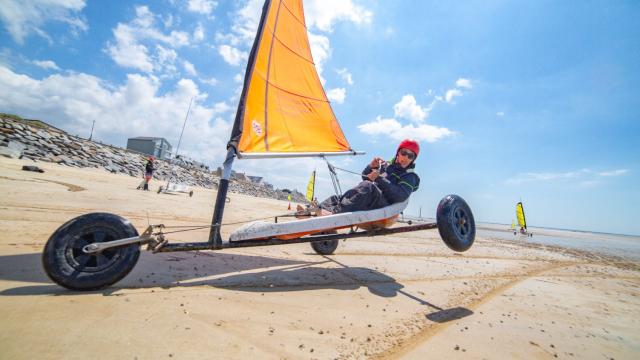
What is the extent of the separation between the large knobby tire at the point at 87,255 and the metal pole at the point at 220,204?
2.66 ft

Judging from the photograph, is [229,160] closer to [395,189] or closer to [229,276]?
[229,276]

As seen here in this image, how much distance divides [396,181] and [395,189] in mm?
312

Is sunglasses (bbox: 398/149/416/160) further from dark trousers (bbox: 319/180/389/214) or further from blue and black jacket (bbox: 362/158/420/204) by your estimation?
dark trousers (bbox: 319/180/389/214)

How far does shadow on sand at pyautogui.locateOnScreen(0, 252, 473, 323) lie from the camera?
2.46 metres

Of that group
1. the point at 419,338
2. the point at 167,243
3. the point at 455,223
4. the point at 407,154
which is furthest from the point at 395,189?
the point at 167,243

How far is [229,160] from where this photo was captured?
3725 mm

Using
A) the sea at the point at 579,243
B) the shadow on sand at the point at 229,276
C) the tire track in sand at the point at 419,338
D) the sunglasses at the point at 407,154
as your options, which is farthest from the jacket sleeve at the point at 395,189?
the sea at the point at 579,243

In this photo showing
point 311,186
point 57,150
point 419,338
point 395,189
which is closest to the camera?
point 419,338

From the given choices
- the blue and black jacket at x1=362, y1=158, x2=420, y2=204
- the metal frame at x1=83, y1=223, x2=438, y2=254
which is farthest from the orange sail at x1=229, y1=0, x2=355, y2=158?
the blue and black jacket at x1=362, y1=158, x2=420, y2=204

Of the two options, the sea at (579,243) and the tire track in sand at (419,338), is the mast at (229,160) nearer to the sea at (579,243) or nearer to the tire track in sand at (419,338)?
the tire track in sand at (419,338)

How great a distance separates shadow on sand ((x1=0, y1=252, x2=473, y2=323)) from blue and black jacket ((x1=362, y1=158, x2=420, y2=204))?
1.28 meters

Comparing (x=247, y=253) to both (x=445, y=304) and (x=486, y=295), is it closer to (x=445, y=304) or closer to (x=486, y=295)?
(x=445, y=304)

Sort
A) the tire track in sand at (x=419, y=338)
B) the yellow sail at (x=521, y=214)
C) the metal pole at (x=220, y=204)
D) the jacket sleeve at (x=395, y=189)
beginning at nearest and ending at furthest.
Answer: the tire track in sand at (x=419, y=338) → the metal pole at (x=220, y=204) → the jacket sleeve at (x=395, y=189) → the yellow sail at (x=521, y=214)

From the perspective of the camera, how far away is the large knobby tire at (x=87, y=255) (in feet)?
7.12
